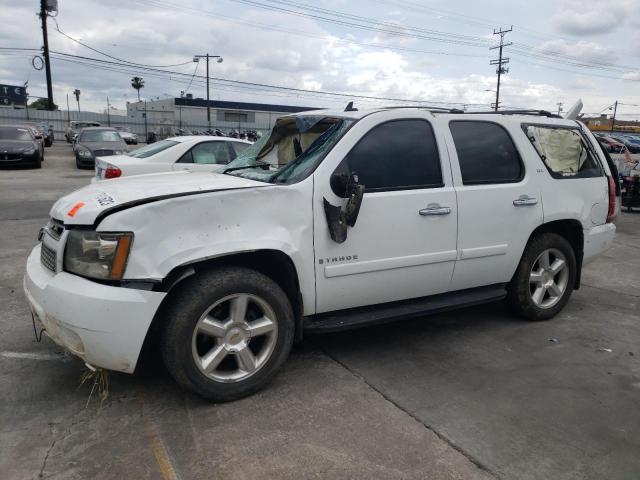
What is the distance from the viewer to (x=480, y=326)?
4.66 meters

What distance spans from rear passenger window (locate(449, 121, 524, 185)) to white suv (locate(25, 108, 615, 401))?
0.5 inches

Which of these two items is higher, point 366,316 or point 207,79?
point 207,79

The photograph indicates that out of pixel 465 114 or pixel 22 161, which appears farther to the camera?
pixel 22 161

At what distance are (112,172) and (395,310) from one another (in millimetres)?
6055

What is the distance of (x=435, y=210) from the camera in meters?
3.82

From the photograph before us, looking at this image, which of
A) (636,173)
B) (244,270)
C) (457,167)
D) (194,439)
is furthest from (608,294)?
(636,173)

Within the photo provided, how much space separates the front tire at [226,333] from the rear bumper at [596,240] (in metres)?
3.15

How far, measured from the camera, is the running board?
138 inches

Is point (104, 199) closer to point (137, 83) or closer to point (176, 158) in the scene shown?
point (176, 158)

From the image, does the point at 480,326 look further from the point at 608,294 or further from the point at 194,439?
the point at 194,439

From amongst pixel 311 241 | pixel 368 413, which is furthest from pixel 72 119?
pixel 368 413

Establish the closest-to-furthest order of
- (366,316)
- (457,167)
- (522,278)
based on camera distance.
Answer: (366,316)
(457,167)
(522,278)

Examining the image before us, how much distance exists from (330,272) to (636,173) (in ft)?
38.5

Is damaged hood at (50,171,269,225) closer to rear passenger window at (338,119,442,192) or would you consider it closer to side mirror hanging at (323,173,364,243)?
side mirror hanging at (323,173,364,243)
